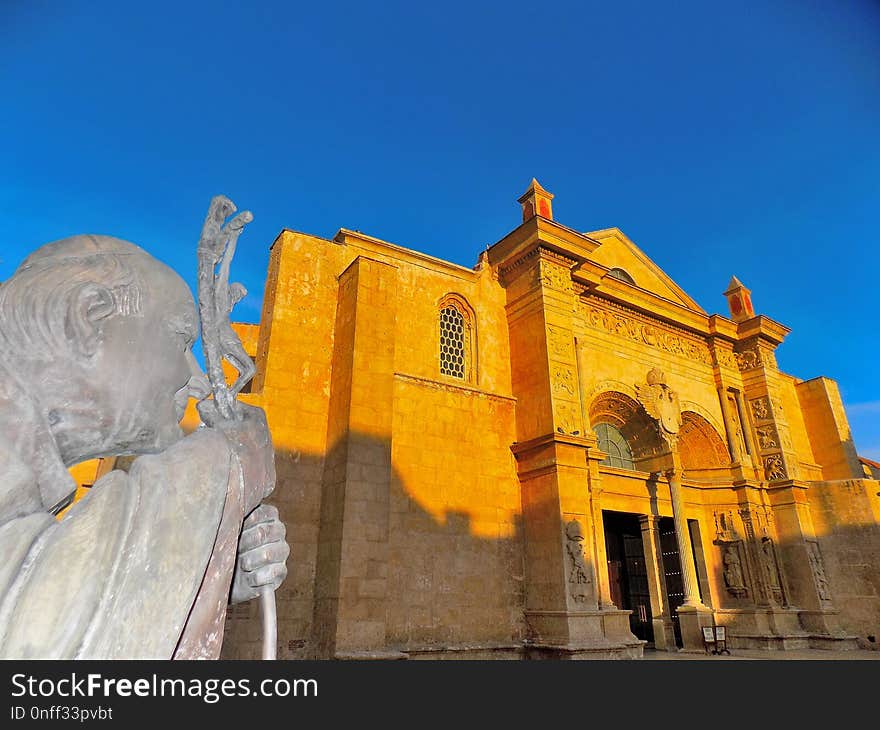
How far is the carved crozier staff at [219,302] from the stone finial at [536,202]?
12459mm

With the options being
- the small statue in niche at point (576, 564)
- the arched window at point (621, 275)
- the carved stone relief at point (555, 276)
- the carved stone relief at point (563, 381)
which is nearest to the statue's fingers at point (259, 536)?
the small statue in niche at point (576, 564)

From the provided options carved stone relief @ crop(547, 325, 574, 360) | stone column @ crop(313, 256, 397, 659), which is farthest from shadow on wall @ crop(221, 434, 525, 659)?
carved stone relief @ crop(547, 325, 574, 360)

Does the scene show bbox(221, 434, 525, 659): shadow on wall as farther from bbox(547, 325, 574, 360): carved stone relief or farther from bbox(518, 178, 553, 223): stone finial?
Result: bbox(518, 178, 553, 223): stone finial

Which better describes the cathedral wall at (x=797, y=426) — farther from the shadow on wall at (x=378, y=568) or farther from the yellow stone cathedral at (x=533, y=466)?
the shadow on wall at (x=378, y=568)

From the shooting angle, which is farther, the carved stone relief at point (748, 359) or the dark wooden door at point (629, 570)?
the carved stone relief at point (748, 359)

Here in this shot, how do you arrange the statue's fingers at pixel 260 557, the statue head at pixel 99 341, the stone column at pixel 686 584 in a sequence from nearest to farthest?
1. the statue head at pixel 99 341
2. the statue's fingers at pixel 260 557
3. the stone column at pixel 686 584

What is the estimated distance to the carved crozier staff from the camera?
1.67 meters

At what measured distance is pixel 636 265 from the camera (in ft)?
53.6

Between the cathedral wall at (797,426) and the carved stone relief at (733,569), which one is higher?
the cathedral wall at (797,426)

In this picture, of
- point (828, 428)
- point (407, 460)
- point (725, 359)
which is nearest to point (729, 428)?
point (725, 359)

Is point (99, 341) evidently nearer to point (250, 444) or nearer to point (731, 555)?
point (250, 444)

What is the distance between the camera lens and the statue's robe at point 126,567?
41.2 inches

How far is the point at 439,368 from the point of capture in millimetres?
11516

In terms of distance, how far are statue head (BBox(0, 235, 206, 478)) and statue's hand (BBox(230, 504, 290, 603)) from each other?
0.36 meters
